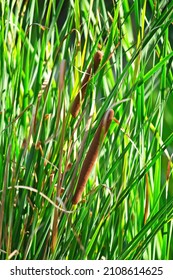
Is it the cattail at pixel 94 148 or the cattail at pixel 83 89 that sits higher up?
the cattail at pixel 83 89

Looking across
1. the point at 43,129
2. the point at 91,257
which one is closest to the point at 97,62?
the point at 43,129

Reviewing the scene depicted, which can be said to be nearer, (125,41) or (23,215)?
(23,215)

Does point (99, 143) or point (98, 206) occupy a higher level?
point (99, 143)

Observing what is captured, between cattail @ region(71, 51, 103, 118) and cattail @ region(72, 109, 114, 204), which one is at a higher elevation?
cattail @ region(71, 51, 103, 118)

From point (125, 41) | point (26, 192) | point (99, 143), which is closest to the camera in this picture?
point (99, 143)

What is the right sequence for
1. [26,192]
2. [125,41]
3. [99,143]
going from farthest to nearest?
[125,41]
[26,192]
[99,143]

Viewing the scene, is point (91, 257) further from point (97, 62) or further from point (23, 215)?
point (97, 62)

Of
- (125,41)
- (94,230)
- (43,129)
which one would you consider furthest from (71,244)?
(125,41)

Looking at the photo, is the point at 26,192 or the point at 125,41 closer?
the point at 26,192

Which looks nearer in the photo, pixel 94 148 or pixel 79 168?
pixel 94 148

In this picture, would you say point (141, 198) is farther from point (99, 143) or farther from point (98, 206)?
point (99, 143)

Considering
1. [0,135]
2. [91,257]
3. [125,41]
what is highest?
[125,41]
